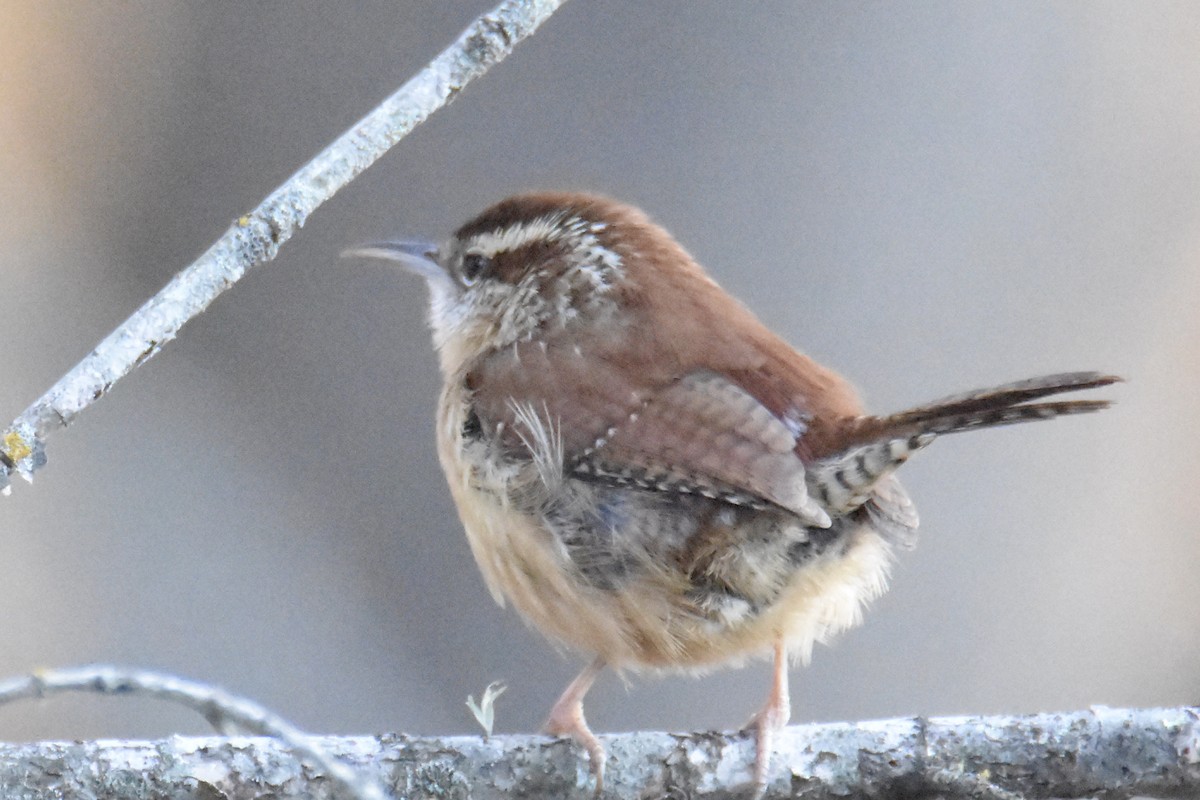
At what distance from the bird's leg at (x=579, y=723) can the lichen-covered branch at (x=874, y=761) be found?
1.1 inches

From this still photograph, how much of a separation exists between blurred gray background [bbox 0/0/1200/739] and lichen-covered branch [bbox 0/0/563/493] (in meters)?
1.46

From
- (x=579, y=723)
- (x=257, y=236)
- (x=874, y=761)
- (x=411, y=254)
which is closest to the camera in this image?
(x=257, y=236)

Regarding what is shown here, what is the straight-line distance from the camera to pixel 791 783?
2633 mm

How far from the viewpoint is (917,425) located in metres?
2.44

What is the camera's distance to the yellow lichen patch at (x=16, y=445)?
206 centimetres

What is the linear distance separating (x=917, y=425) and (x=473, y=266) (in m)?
1.60

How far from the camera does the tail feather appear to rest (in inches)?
88.6

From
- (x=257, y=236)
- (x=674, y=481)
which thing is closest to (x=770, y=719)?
(x=674, y=481)

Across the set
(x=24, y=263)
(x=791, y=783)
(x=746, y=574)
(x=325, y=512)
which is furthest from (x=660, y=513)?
(x=24, y=263)

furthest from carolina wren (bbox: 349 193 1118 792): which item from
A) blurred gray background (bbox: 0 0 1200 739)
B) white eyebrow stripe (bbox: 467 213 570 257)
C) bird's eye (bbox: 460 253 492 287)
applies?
blurred gray background (bbox: 0 0 1200 739)

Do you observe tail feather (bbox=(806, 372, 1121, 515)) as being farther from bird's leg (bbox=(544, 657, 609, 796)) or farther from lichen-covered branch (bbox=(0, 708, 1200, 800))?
bird's leg (bbox=(544, 657, 609, 796))

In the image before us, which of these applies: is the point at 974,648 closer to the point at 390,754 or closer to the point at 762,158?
the point at 762,158

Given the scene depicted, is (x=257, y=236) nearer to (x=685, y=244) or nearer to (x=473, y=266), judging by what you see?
(x=473, y=266)

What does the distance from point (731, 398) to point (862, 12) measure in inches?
77.0
